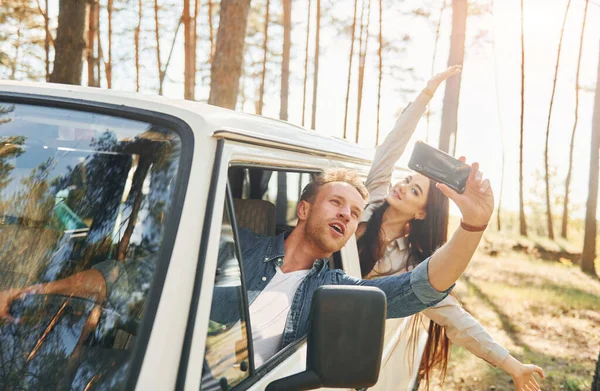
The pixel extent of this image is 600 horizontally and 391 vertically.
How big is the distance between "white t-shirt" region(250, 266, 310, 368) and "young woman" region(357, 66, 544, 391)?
1196 mm

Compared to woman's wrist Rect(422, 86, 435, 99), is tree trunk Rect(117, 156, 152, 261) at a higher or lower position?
lower

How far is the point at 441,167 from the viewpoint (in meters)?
2.44

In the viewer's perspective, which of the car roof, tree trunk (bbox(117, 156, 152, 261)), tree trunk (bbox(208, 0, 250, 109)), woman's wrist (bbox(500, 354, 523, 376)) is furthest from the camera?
tree trunk (bbox(208, 0, 250, 109))

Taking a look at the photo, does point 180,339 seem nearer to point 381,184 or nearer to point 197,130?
point 197,130

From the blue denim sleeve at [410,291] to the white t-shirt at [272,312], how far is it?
11.7 inches

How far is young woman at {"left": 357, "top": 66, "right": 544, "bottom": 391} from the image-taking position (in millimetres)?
3762

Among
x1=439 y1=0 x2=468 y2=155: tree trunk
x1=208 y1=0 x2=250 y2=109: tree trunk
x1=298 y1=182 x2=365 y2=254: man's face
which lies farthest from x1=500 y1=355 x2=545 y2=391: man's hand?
x1=439 y1=0 x2=468 y2=155: tree trunk

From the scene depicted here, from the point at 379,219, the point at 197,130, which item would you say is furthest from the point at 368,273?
the point at 197,130

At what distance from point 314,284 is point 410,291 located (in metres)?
0.38

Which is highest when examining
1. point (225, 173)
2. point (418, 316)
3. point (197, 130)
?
point (197, 130)

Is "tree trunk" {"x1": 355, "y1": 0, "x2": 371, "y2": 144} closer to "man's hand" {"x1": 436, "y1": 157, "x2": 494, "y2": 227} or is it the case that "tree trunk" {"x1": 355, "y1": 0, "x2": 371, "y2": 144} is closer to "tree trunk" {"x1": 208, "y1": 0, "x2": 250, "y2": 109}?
"tree trunk" {"x1": 208, "y1": 0, "x2": 250, "y2": 109}

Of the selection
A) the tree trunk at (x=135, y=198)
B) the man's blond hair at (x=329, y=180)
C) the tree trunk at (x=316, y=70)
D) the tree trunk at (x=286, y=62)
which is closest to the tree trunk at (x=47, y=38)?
the tree trunk at (x=286, y=62)

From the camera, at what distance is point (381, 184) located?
4191mm

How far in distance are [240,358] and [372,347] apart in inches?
18.1
